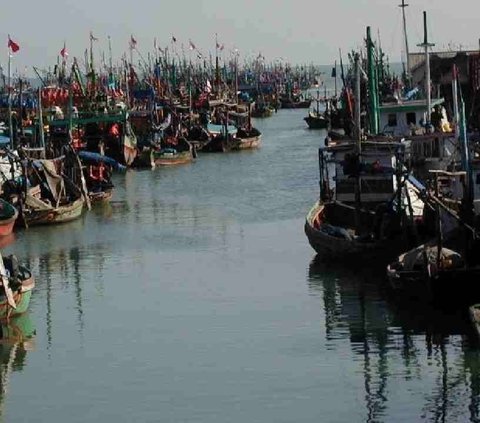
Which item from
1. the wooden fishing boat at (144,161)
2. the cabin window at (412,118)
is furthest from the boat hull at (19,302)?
the wooden fishing boat at (144,161)

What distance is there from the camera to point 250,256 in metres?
40.9

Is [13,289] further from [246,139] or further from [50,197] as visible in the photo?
[246,139]

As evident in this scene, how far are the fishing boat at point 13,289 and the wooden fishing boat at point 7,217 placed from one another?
11830 millimetres

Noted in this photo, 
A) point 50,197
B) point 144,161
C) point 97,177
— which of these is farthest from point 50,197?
point 144,161

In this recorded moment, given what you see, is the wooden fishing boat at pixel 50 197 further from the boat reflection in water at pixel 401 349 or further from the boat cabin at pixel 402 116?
the boat reflection in water at pixel 401 349

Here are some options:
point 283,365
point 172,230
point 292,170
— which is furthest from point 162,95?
point 283,365

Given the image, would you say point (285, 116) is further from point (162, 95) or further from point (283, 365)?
point (283, 365)

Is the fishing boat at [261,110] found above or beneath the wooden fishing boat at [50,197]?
above

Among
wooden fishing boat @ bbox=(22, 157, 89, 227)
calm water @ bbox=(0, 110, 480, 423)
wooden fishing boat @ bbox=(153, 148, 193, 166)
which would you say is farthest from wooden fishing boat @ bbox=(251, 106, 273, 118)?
calm water @ bbox=(0, 110, 480, 423)

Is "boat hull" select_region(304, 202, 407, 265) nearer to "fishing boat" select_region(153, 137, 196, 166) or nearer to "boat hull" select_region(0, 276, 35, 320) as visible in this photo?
"boat hull" select_region(0, 276, 35, 320)

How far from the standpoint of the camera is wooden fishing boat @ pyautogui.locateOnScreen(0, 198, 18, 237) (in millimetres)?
43969

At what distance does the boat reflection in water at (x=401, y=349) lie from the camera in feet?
80.4

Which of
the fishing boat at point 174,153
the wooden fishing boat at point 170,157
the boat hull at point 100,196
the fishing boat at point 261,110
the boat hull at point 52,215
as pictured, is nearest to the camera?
the boat hull at point 52,215

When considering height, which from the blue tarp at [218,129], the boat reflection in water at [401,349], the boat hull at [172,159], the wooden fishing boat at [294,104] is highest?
the wooden fishing boat at [294,104]
